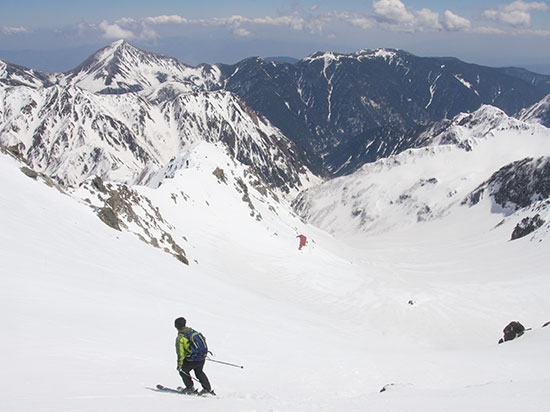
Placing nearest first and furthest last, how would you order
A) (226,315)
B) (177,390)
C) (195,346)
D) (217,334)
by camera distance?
(195,346) → (177,390) → (217,334) → (226,315)

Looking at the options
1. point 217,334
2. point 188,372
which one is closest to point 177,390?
point 188,372

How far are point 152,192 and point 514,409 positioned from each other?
67.4 metres

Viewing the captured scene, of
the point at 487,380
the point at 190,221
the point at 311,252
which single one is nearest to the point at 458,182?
the point at 311,252

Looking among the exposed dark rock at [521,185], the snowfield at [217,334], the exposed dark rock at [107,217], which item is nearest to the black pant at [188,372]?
the snowfield at [217,334]

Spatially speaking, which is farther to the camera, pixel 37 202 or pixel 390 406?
pixel 37 202

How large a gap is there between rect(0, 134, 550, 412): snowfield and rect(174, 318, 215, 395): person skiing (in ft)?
1.96

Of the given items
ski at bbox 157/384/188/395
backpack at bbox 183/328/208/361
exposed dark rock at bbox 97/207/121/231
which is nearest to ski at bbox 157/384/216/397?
ski at bbox 157/384/188/395

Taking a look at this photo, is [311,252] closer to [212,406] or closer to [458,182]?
[212,406]

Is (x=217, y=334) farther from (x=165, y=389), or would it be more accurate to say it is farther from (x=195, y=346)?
(x=195, y=346)

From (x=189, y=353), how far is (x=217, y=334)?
843 centimetres

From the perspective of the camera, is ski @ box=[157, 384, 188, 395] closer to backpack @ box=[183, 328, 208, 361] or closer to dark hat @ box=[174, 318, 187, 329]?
backpack @ box=[183, 328, 208, 361]

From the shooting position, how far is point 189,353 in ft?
43.8

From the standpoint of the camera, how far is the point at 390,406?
12609 mm

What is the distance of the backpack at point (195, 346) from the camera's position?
1330 centimetres
